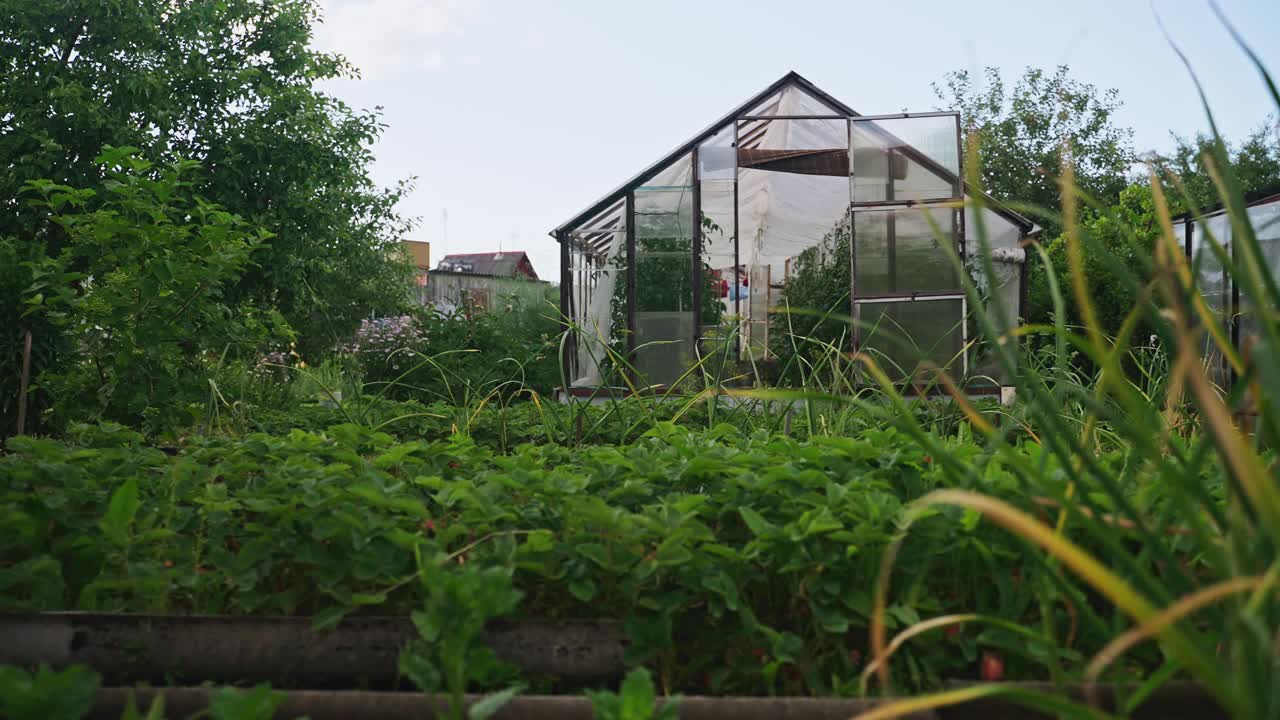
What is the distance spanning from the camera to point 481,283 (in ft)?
66.0

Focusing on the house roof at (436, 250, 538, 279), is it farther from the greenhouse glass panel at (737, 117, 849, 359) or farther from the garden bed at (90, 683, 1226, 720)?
the garden bed at (90, 683, 1226, 720)

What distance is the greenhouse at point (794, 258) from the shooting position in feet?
21.7

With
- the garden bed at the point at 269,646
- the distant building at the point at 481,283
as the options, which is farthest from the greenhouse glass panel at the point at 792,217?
the garden bed at the point at 269,646

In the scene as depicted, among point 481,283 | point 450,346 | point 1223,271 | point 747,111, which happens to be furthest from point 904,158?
point 481,283

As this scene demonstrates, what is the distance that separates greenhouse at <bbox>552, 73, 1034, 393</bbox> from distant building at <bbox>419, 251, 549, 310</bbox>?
164 centimetres

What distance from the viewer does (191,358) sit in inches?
117

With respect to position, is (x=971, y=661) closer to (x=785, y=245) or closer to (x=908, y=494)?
(x=908, y=494)

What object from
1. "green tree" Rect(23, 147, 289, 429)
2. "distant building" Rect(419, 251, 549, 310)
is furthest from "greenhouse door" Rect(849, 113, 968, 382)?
"green tree" Rect(23, 147, 289, 429)

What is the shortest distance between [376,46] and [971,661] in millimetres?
8866

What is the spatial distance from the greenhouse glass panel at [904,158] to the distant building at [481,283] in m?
4.01

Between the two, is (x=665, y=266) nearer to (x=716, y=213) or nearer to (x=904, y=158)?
(x=716, y=213)

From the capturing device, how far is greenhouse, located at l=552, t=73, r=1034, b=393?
6629 millimetres

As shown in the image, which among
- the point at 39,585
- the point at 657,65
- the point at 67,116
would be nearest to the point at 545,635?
the point at 39,585

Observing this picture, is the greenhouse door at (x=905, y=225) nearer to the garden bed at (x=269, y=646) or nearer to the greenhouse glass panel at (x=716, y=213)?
the greenhouse glass panel at (x=716, y=213)
